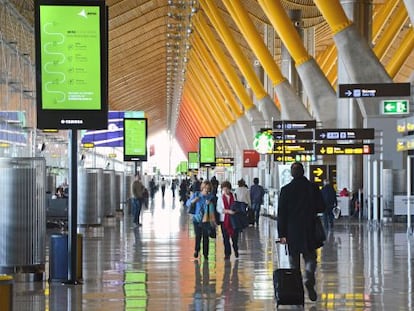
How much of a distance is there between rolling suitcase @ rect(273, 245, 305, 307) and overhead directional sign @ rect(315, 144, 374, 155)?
21624 millimetres

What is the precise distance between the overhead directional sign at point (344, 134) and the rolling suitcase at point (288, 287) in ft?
69.2

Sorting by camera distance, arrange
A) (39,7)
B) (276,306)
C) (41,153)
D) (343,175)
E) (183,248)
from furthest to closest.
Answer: (343,175)
(41,153)
(183,248)
(39,7)
(276,306)

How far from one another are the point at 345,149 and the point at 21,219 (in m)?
20.2

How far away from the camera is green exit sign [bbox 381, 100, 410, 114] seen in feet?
95.6

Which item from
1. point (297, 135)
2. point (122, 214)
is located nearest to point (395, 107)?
point (297, 135)

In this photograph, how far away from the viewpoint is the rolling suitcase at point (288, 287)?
10.6 metres

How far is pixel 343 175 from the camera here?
41.2 m

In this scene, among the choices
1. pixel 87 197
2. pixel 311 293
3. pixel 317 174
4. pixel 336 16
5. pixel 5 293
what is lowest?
pixel 311 293

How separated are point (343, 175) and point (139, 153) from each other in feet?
31.1

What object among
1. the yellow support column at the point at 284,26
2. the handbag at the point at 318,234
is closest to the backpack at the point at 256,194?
the yellow support column at the point at 284,26

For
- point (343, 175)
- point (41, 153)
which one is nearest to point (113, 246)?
point (41, 153)

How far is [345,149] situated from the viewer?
32.8 meters

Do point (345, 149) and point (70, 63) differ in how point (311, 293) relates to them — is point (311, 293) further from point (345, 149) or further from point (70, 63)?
point (345, 149)

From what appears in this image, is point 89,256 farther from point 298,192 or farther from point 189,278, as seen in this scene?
point 298,192
